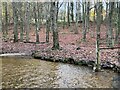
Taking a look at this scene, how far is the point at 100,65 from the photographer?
508 inches

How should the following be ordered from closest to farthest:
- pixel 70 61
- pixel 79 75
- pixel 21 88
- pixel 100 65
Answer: pixel 21 88 < pixel 79 75 < pixel 100 65 < pixel 70 61

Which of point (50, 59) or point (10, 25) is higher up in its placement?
point (10, 25)

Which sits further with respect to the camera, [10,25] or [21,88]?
[10,25]

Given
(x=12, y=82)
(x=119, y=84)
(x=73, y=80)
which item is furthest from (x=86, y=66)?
(x=12, y=82)

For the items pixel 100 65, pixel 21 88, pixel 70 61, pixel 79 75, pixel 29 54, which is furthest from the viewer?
pixel 29 54

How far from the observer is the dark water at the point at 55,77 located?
991 centimetres

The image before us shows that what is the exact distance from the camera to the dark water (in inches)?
390

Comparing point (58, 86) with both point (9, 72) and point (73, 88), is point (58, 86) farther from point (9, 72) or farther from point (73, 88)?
point (9, 72)

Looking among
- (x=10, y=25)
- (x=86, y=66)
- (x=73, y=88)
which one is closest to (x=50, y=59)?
(x=86, y=66)

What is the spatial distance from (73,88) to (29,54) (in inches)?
425

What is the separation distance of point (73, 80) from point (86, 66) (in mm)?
3190

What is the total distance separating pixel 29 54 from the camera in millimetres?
19734

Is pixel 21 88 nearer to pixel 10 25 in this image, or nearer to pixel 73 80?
pixel 73 80

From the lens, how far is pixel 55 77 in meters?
11.3
